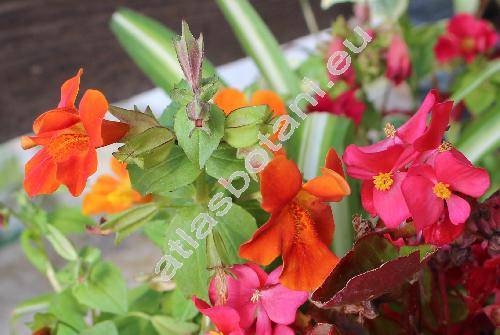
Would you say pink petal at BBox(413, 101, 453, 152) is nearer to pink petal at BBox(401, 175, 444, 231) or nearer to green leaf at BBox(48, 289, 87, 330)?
pink petal at BBox(401, 175, 444, 231)

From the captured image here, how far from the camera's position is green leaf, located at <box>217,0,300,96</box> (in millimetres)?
597

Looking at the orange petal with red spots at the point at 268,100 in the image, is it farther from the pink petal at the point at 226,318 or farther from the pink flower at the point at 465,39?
the pink flower at the point at 465,39

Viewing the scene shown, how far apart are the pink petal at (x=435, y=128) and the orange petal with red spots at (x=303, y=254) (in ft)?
0.19

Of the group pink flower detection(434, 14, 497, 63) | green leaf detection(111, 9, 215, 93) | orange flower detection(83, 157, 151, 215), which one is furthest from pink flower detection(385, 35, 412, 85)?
orange flower detection(83, 157, 151, 215)

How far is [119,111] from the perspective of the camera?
0.89ft

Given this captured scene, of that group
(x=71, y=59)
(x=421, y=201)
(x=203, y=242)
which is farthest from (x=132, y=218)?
(x=71, y=59)

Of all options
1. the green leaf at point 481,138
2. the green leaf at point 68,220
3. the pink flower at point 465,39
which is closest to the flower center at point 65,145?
the green leaf at point 68,220

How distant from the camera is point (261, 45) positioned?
2.00ft

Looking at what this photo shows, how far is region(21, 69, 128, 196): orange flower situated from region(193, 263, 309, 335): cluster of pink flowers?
8cm

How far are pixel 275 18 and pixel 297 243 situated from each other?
2.31 ft

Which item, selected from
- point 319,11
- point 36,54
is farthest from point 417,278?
Answer: point 319,11

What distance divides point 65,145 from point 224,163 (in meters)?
0.07

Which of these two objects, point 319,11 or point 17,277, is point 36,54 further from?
point 319,11

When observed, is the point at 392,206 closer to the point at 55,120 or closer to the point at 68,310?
the point at 55,120
